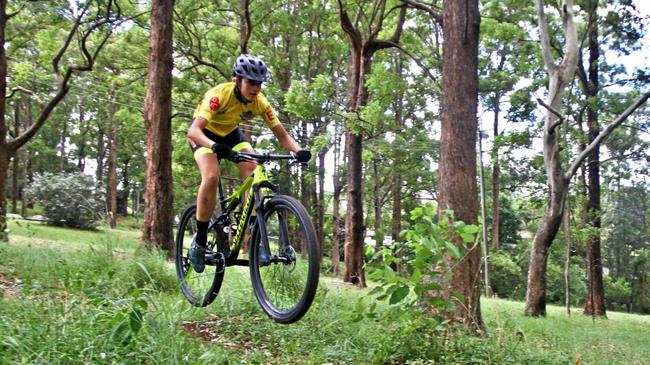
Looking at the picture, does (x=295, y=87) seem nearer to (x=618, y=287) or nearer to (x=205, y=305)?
(x=205, y=305)

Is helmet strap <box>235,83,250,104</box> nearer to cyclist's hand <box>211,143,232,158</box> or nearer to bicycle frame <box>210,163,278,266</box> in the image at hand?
cyclist's hand <box>211,143,232,158</box>

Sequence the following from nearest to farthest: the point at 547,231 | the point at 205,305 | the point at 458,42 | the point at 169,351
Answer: the point at 169,351 < the point at 205,305 < the point at 458,42 < the point at 547,231

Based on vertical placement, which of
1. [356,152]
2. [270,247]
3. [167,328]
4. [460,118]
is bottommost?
[167,328]

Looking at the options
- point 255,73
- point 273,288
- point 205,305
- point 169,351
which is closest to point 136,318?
point 169,351

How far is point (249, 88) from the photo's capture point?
4.17 meters

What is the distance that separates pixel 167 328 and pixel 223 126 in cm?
215

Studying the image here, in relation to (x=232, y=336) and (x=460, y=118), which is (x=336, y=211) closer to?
(x=460, y=118)

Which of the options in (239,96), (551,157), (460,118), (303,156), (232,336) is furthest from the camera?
(551,157)

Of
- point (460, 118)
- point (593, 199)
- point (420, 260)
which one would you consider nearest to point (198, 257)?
point (420, 260)

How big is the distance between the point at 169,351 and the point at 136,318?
274mm

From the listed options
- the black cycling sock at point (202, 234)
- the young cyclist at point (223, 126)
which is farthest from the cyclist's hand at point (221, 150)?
the black cycling sock at point (202, 234)

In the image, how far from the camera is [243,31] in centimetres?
1947

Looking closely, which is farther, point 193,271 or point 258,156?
point 193,271

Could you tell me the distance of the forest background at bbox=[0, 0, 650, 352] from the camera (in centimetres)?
1319
